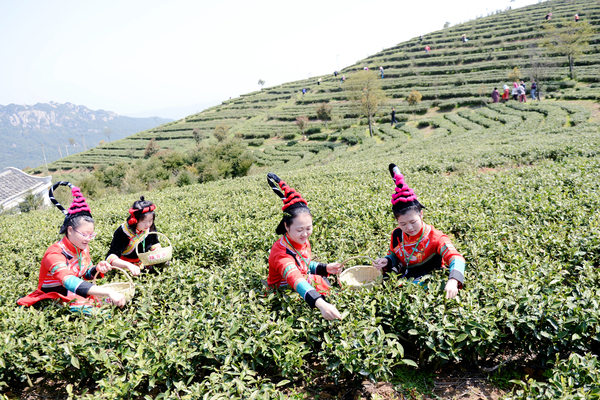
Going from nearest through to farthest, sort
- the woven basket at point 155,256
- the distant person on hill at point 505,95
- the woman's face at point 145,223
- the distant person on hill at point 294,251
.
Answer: the distant person on hill at point 294,251
the woven basket at point 155,256
the woman's face at point 145,223
the distant person on hill at point 505,95

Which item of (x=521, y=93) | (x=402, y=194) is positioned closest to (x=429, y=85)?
(x=521, y=93)

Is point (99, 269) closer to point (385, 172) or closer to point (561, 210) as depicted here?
point (561, 210)

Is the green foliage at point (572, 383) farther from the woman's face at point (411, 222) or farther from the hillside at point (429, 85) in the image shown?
the hillside at point (429, 85)

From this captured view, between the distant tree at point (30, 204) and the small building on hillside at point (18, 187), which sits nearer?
the distant tree at point (30, 204)

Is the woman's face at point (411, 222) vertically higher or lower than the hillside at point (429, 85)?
lower

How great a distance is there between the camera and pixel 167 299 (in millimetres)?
3523

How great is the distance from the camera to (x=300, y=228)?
300 cm

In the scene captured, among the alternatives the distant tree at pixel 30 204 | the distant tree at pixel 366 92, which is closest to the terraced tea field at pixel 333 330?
the distant tree at pixel 30 204

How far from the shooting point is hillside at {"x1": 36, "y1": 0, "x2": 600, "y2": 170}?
118 feet

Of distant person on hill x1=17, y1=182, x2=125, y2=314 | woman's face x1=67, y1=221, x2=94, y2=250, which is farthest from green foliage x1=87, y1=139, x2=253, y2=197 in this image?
woman's face x1=67, y1=221, x2=94, y2=250

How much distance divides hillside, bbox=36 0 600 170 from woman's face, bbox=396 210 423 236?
2901 centimetres

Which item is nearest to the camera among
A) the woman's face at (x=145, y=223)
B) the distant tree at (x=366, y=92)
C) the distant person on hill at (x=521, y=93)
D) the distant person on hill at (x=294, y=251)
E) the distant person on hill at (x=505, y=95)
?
the distant person on hill at (x=294, y=251)

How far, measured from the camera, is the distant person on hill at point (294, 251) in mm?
2900

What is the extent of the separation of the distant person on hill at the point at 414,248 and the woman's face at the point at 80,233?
10.1 ft
